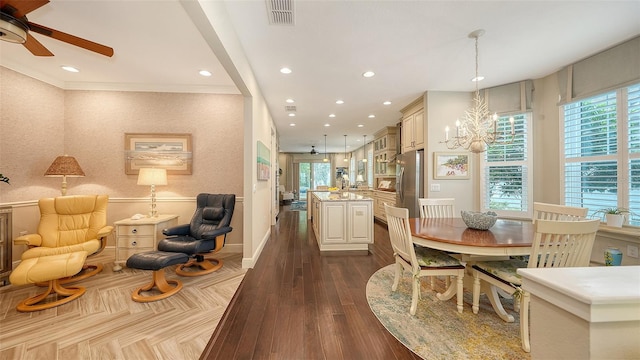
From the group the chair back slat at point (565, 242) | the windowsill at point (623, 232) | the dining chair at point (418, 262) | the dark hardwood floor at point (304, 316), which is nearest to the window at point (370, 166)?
the dark hardwood floor at point (304, 316)

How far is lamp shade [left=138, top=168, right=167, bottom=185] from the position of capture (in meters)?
3.19

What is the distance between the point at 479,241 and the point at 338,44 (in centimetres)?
244

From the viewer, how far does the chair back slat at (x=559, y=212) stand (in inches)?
88.0

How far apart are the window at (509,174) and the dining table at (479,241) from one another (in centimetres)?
149

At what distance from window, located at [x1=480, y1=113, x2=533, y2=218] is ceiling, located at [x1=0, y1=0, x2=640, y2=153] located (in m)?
0.82

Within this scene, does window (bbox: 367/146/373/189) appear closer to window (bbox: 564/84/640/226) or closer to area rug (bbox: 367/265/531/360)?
window (bbox: 564/84/640/226)

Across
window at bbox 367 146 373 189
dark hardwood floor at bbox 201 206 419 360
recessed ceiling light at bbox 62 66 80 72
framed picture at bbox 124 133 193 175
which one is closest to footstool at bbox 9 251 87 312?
framed picture at bbox 124 133 193 175

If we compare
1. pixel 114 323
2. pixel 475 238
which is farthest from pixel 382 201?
pixel 114 323

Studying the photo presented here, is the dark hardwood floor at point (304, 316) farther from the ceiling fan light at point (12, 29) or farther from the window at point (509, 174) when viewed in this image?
the ceiling fan light at point (12, 29)

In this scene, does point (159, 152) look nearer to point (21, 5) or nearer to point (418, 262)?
point (21, 5)

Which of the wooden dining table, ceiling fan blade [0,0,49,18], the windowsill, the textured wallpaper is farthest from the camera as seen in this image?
the textured wallpaper

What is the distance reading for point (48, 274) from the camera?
7.07 ft

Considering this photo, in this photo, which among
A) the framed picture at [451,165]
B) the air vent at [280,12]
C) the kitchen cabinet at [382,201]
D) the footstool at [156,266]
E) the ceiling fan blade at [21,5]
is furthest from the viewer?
the kitchen cabinet at [382,201]

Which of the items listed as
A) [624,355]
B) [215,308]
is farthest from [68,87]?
[624,355]
